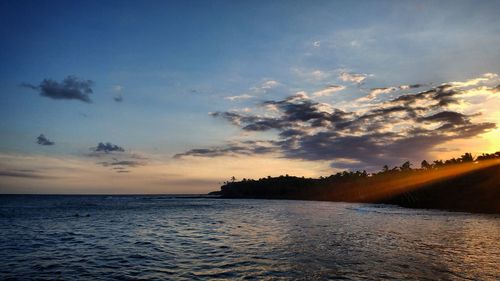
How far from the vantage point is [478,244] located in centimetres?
3509

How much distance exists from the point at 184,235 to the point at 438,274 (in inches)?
1165

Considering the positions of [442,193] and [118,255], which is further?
[442,193]

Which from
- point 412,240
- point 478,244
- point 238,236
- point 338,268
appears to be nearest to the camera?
point 338,268

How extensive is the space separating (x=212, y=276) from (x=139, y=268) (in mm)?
6079

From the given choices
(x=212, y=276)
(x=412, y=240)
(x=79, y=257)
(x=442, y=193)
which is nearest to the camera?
(x=212, y=276)

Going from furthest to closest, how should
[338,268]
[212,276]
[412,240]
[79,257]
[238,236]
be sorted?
[238,236] < [412,240] < [79,257] < [338,268] < [212,276]

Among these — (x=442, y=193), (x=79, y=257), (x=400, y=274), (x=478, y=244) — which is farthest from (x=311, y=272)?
(x=442, y=193)

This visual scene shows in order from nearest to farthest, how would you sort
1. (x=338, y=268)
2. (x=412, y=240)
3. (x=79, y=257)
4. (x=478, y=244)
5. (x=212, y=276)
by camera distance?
(x=212, y=276)
(x=338, y=268)
(x=79, y=257)
(x=478, y=244)
(x=412, y=240)

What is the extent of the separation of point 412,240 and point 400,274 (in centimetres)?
1732

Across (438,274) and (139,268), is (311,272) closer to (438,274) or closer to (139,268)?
(438,274)

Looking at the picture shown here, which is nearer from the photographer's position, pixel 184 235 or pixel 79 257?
pixel 79 257

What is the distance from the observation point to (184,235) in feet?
144

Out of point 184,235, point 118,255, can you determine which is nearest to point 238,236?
point 184,235

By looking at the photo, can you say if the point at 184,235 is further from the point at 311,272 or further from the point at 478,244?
the point at 478,244
